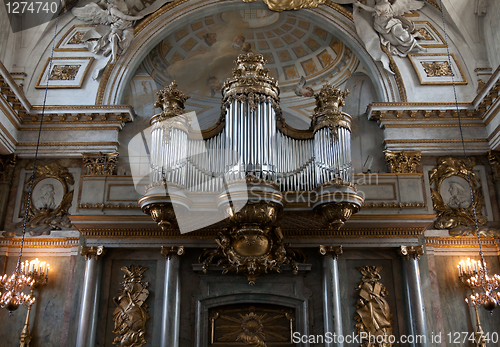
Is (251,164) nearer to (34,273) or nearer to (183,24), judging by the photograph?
(34,273)

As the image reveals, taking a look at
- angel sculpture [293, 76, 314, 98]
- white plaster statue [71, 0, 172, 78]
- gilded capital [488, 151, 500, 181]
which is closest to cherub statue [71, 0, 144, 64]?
white plaster statue [71, 0, 172, 78]

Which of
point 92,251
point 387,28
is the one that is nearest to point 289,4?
point 387,28

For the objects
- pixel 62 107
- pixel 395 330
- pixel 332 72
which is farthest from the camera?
pixel 332 72

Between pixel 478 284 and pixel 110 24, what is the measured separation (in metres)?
11.5

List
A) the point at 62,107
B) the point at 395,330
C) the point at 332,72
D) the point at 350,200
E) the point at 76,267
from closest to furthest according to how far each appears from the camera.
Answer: the point at 350,200 < the point at 395,330 < the point at 76,267 < the point at 62,107 < the point at 332,72

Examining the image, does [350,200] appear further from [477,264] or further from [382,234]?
[477,264]

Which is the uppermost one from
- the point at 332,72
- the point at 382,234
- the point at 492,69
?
the point at 332,72

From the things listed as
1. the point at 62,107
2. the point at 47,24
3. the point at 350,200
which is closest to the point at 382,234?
the point at 350,200

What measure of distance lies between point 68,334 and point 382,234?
735cm

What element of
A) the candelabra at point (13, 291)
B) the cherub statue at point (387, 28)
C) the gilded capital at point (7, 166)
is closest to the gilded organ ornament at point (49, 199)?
the gilded capital at point (7, 166)

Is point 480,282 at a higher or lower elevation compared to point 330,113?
lower

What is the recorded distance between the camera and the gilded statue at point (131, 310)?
10.8m

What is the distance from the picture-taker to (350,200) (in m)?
9.84

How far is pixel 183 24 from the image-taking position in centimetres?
1421
